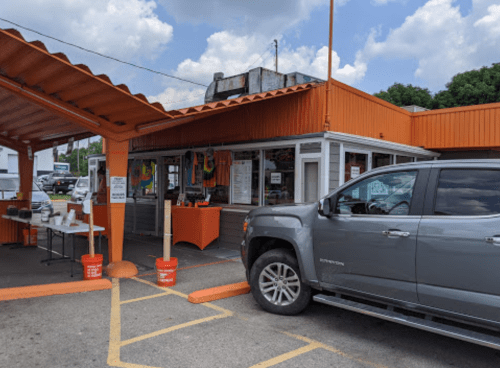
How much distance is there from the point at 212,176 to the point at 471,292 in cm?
739

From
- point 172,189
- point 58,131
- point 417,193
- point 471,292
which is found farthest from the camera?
point 172,189

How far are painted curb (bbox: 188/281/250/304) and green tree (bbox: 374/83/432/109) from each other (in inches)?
1141

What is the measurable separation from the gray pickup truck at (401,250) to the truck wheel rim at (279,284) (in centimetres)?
1

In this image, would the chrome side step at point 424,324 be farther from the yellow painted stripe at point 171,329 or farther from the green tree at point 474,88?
the green tree at point 474,88

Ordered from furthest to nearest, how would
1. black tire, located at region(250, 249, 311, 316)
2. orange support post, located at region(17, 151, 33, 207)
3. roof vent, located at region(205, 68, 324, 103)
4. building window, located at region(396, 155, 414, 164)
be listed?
building window, located at region(396, 155, 414, 164) < roof vent, located at region(205, 68, 324, 103) < orange support post, located at region(17, 151, 33, 207) < black tire, located at region(250, 249, 311, 316)

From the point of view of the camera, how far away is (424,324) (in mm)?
3670

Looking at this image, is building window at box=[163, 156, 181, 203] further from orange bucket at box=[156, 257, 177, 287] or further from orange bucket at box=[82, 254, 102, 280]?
orange bucket at box=[156, 257, 177, 287]

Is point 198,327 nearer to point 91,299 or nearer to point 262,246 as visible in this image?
point 262,246

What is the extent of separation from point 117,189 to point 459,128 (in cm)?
968

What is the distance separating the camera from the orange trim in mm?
5555

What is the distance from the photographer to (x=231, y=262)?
8.27 meters

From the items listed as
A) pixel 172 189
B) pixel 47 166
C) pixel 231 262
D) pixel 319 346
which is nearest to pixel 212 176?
pixel 172 189

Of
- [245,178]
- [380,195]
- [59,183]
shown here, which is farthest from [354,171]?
[59,183]

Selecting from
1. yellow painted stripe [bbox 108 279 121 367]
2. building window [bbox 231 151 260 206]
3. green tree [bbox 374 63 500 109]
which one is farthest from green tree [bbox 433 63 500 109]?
yellow painted stripe [bbox 108 279 121 367]
